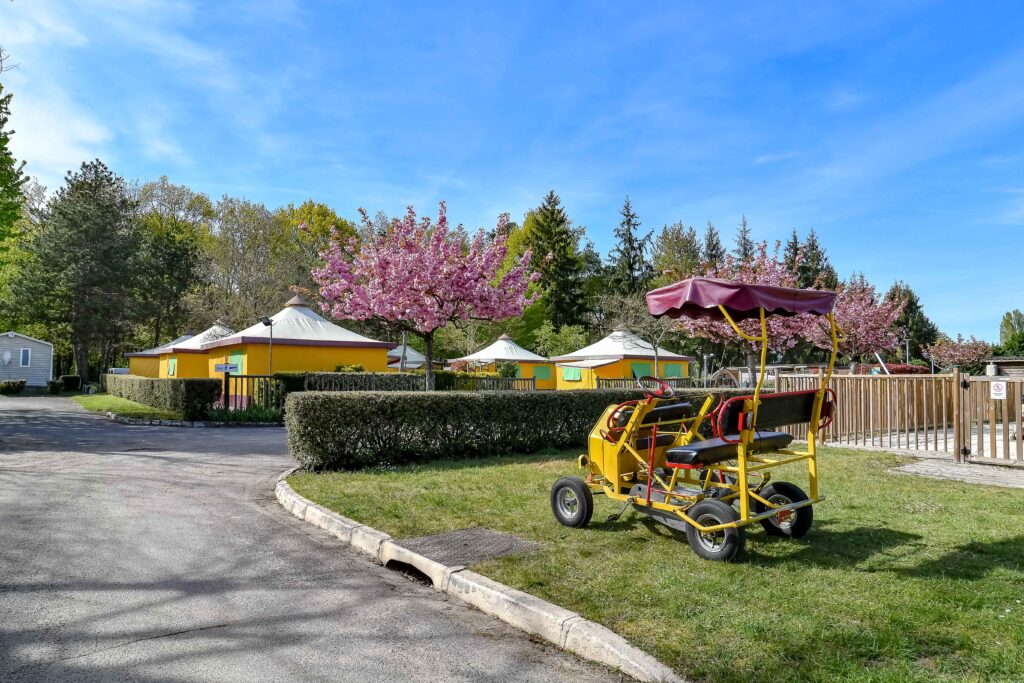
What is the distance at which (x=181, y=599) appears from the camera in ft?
14.3

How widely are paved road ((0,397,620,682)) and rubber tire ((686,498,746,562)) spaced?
5.85 ft

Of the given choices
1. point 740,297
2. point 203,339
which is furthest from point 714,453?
point 203,339

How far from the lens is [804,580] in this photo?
4.43m

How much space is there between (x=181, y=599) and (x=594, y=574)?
2.83 meters

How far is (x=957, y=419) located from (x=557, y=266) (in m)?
44.5

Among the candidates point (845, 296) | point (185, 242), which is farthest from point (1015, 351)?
point (185, 242)

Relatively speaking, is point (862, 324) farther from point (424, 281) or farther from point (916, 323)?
point (916, 323)

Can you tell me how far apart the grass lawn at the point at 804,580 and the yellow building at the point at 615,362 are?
Answer: 24.8m

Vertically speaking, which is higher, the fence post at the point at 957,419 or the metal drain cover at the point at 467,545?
the fence post at the point at 957,419

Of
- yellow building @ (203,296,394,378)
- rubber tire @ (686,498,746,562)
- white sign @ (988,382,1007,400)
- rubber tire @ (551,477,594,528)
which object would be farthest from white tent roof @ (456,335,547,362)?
rubber tire @ (686,498,746,562)

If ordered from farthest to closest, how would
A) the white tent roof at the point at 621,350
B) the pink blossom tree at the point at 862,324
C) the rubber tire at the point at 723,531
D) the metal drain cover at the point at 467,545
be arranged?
the white tent roof at the point at 621,350, the pink blossom tree at the point at 862,324, the metal drain cover at the point at 467,545, the rubber tire at the point at 723,531

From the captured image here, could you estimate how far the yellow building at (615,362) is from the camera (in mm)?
32625

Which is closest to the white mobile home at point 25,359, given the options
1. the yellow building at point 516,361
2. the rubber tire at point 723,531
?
the yellow building at point 516,361

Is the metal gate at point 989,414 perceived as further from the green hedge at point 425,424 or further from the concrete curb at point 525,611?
the concrete curb at point 525,611
